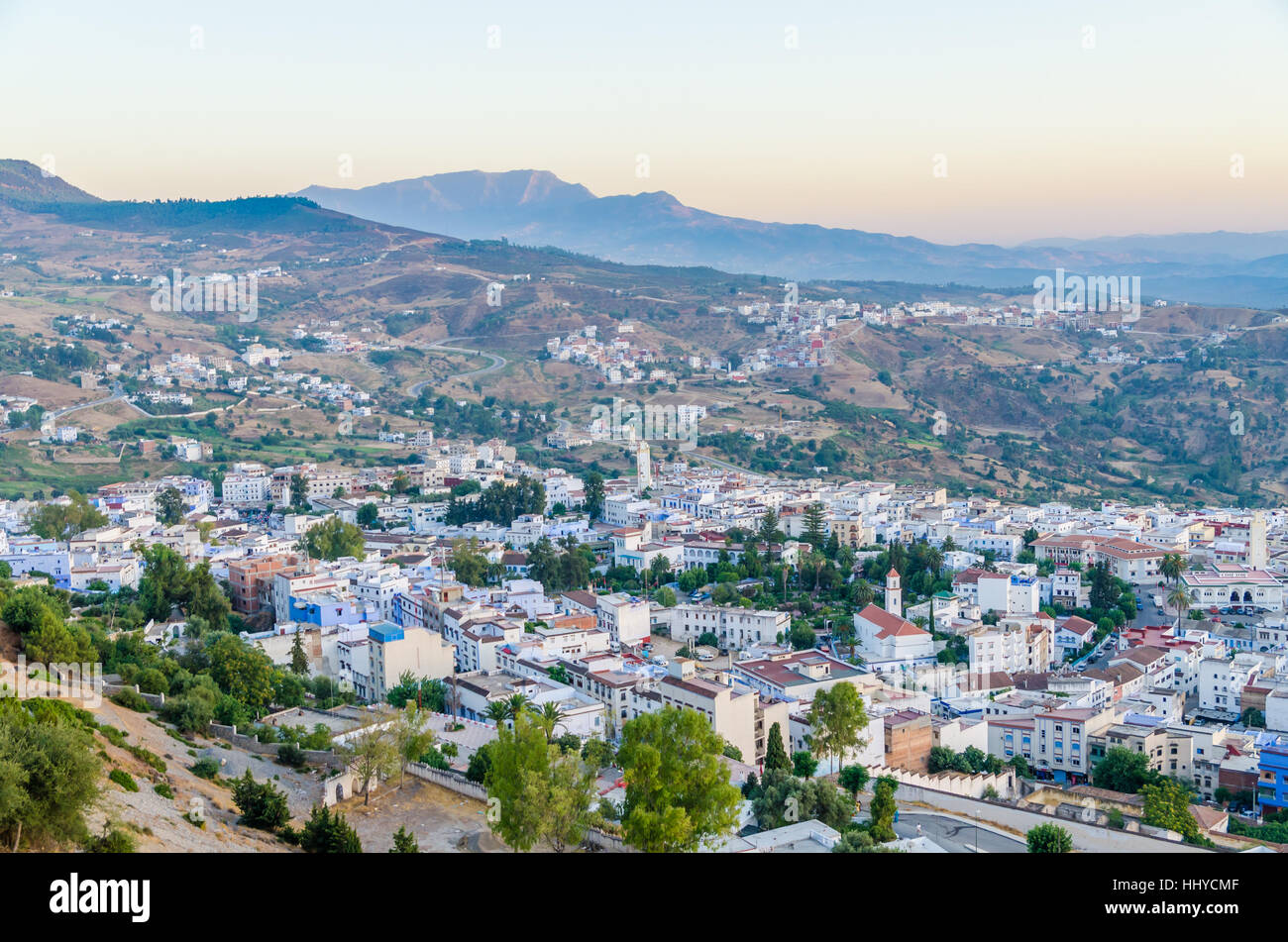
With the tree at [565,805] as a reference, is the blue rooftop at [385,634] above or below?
below

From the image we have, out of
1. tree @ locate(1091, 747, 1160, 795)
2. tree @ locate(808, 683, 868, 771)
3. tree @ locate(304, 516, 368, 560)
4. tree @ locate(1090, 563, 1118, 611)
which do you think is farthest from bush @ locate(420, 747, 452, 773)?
tree @ locate(1090, 563, 1118, 611)

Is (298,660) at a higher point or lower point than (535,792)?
lower

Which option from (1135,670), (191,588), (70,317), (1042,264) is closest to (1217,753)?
(1135,670)

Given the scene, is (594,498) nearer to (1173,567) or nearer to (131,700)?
(1173,567)

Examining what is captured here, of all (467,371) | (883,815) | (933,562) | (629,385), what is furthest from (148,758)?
(467,371)

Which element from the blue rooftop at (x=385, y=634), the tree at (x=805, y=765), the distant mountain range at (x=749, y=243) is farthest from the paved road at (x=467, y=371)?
the distant mountain range at (x=749, y=243)

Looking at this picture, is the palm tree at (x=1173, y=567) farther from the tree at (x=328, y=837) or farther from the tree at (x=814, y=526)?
the tree at (x=328, y=837)
